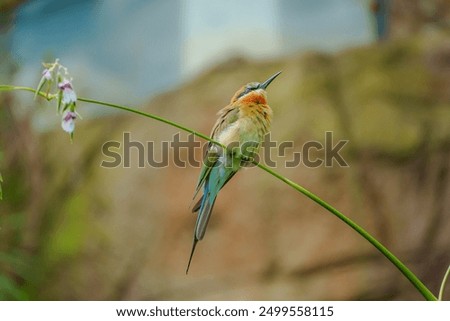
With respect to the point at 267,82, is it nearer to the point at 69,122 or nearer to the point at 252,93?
the point at 252,93

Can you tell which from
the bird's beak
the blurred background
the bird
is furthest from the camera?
the blurred background

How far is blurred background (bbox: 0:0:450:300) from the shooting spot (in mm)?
2184

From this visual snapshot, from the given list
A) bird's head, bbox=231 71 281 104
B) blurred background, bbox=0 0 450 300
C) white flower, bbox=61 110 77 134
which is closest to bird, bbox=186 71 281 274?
bird's head, bbox=231 71 281 104

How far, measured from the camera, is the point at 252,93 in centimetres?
198

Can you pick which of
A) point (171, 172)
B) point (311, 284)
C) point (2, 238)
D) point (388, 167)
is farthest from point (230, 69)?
point (2, 238)

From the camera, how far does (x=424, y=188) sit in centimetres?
219

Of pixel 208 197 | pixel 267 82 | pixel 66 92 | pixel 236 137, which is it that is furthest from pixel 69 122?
pixel 267 82

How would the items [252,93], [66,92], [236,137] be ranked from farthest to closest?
[252,93], [236,137], [66,92]

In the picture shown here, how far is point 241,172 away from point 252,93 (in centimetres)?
34

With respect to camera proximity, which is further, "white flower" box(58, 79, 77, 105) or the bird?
the bird

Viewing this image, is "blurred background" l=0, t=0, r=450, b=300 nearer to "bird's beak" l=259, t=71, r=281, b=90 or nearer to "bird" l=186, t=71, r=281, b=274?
"bird's beak" l=259, t=71, r=281, b=90

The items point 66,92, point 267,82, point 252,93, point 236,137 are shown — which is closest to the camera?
point 66,92

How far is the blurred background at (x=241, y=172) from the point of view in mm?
2184
